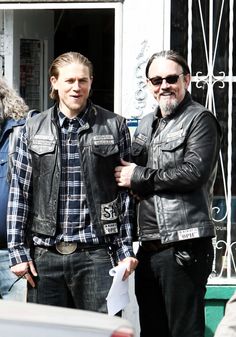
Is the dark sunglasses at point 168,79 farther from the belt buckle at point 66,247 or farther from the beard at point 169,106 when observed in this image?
the belt buckle at point 66,247

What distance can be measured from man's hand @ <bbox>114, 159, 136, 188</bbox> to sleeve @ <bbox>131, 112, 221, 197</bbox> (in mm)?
25

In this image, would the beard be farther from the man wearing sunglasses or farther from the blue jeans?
the blue jeans

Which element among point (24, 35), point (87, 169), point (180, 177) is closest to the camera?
point (180, 177)

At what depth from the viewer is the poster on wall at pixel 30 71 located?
6.85m

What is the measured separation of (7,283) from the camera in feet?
17.4

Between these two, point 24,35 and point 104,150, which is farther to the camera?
point 24,35

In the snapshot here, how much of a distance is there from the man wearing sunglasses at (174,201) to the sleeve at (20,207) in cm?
50

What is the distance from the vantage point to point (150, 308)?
488 cm

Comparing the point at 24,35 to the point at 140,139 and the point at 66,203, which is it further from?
the point at 66,203

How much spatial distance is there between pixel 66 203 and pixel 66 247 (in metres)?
0.23

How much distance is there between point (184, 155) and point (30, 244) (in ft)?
3.15

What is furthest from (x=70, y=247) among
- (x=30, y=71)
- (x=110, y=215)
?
(x=30, y=71)

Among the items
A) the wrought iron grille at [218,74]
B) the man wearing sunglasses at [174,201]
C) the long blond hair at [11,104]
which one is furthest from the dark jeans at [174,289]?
the wrought iron grille at [218,74]

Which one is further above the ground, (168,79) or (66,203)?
(168,79)
